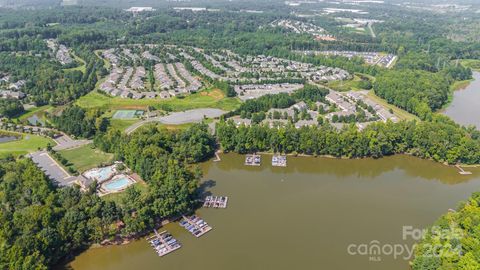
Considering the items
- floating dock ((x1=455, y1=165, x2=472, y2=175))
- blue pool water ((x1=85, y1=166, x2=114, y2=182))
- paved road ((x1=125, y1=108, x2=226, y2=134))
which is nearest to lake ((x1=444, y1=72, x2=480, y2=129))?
floating dock ((x1=455, y1=165, x2=472, y2=175))

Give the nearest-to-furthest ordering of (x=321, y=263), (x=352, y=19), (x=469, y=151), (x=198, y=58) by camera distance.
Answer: (x=321, y=263) < (x=469, y=151) < (x=198, y=58) < (x=352, y=19)

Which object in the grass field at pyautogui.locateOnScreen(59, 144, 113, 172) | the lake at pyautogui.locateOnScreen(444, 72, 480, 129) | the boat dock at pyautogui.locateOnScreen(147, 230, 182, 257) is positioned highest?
the grass field at pyautogui.locateOnScreen(59, 144, 113, 172)

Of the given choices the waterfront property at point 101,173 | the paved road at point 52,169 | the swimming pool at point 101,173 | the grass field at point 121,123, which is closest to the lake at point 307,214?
the waterfront property at point 101,173

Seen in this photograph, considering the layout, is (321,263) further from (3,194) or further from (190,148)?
Answer: (3,194)

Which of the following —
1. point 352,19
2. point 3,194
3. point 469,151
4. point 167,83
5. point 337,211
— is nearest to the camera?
point 3,194

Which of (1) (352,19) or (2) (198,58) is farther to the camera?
(1) (352,19)

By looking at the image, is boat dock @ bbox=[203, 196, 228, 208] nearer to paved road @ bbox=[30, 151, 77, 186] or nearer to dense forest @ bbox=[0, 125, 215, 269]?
dense forest @ bbox=[0, 125, 215, 269]


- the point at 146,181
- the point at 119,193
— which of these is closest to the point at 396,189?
the point at 146,181

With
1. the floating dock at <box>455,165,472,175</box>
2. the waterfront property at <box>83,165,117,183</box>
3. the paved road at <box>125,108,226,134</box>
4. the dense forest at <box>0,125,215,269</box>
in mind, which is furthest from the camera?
the paved road at <box>125,108,226,134</box>
